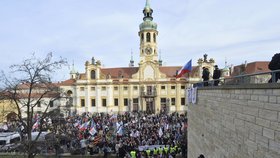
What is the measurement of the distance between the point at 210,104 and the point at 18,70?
513 inches

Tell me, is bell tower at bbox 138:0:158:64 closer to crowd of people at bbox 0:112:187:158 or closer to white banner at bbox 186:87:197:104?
crowd of people at bbox 0:112:187:158

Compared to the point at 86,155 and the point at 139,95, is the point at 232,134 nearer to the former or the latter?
the point at 86,155

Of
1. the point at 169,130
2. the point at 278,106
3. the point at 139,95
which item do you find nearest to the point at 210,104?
the point at 278,106

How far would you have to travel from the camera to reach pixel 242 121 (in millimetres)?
8578

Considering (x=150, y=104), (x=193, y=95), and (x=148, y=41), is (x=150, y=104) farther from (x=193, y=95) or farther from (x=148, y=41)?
(x=193, y=95)

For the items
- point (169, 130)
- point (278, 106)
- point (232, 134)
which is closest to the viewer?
point (278, 106)

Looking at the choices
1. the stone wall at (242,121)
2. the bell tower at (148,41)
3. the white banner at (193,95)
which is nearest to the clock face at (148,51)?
the bell tower at (148,41)

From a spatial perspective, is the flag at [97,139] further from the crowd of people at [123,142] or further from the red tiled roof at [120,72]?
the red tiled roof at [120,72]

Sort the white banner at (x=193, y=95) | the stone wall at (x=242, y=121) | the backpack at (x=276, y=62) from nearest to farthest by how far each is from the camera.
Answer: the stone wall at (x=242, y=121) < the backpack at (x=276, y=62) < the white banner at (x=193, y=95)

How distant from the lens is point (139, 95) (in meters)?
58.7

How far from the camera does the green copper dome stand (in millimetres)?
62438

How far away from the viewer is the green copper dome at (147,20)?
205 feet

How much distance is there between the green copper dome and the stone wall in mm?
49806

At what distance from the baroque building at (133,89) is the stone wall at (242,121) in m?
43.7
